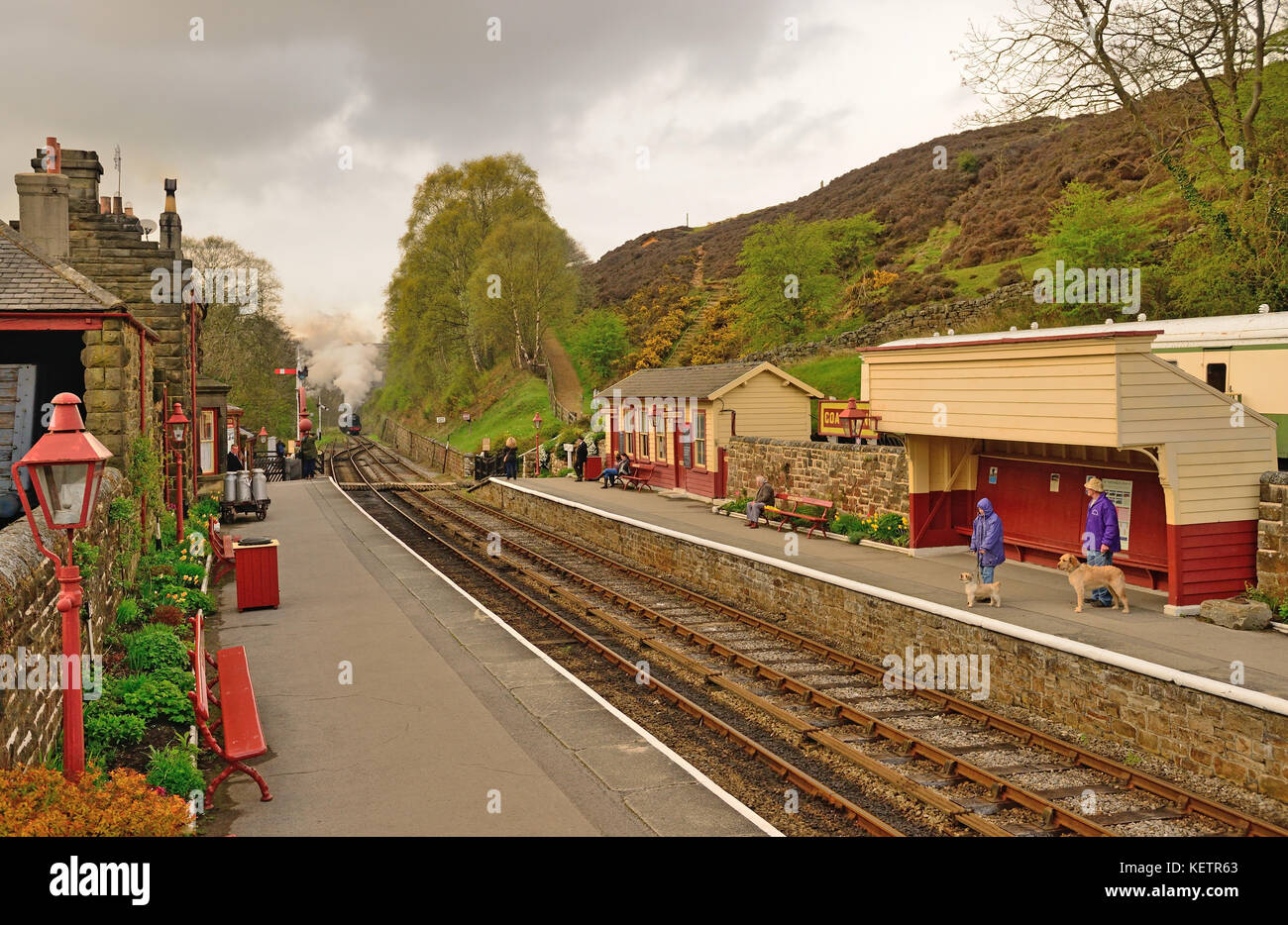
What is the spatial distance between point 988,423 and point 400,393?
83668 mm

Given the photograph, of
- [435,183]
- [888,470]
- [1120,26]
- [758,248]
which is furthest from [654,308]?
[888,470]

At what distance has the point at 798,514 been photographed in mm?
23156

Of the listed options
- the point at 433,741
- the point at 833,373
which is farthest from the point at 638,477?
the point at 433,741

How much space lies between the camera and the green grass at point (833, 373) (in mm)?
37588

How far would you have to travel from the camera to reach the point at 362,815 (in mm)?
8273

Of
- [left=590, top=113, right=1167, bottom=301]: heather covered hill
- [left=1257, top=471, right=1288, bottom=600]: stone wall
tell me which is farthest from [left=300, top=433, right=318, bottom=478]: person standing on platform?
[left=1257, top=471, right=1288, bottom=600]: stone wall

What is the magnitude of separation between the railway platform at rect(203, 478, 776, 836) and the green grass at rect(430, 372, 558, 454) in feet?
117

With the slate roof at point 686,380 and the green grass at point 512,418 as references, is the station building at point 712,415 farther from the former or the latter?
the green grass at point 512,418

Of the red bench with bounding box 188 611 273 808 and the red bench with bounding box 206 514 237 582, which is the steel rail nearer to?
the red bench with bounding box 188 611 273 808

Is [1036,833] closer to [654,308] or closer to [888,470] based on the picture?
[888,470]

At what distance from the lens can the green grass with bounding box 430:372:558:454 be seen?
53531 millimetres

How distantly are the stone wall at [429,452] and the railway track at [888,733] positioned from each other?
32285mm
